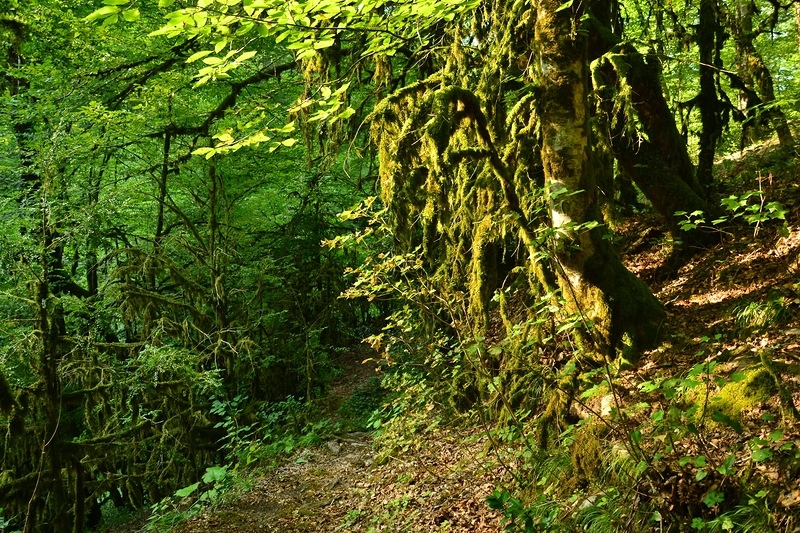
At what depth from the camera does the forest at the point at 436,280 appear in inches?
148

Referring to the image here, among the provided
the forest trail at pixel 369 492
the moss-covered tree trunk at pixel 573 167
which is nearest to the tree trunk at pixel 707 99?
the moss-covered tree trunk at pixel 573 167

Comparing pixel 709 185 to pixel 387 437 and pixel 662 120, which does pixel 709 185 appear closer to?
pixel 662 120

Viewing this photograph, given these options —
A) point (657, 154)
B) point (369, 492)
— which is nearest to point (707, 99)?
point (657, 154)

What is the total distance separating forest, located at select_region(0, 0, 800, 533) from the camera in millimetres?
3750

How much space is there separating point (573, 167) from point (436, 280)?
189cm

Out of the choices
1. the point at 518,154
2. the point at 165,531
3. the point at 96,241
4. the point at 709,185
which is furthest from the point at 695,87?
the point at 165,531

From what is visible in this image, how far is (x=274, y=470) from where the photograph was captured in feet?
29.6

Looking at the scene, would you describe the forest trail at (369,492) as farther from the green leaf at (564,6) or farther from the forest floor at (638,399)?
the green leaf at (564,6)

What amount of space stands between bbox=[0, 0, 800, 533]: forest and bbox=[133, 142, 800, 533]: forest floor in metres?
0.04

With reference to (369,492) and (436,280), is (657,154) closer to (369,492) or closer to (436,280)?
(436,280)

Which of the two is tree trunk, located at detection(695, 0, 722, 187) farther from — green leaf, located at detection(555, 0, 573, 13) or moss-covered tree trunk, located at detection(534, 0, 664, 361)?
green leaf, located at detection(555, 0, 573, 13)

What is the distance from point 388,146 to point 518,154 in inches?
52.2

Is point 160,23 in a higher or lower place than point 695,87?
higher

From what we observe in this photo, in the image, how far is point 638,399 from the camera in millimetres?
4434
